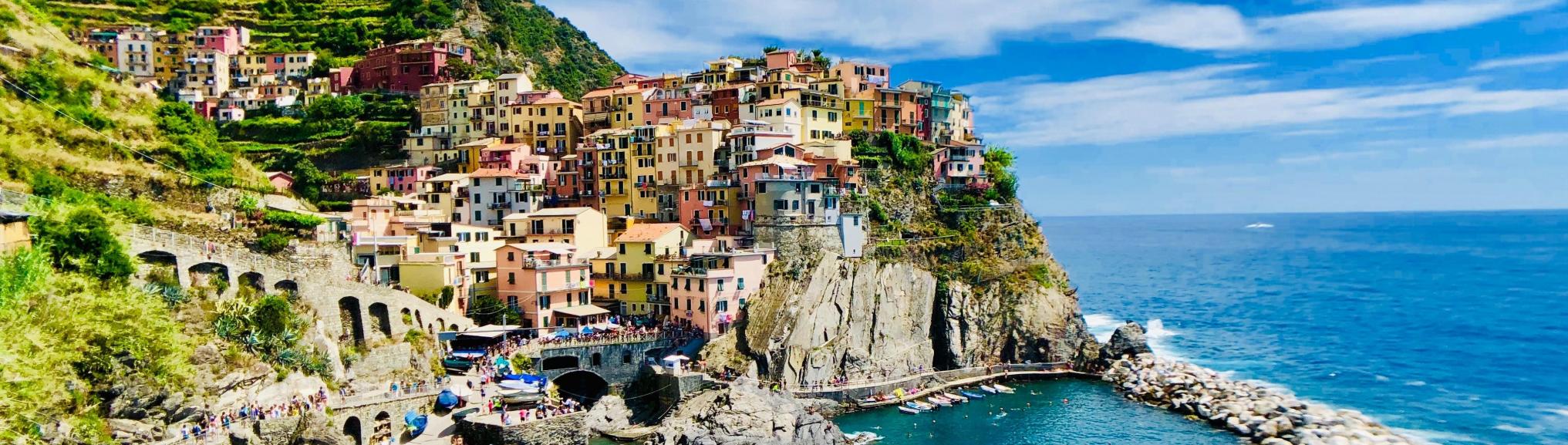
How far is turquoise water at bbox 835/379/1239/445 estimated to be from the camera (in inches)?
2124

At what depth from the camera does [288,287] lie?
45.5 meters

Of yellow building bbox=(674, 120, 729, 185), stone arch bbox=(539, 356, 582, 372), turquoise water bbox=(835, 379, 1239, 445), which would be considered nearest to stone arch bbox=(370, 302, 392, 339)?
stone arch bbox=(539, 356, 582, 372)

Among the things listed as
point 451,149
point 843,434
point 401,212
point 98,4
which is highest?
point 98,4

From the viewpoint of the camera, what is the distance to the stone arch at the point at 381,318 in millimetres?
48906

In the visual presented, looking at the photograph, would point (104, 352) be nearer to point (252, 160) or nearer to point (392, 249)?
point (392, 249)

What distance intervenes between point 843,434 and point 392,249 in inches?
1046

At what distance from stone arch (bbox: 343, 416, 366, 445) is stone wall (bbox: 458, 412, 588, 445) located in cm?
406

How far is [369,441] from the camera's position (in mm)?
42656

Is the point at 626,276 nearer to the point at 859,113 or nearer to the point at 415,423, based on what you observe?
the point at 415,423

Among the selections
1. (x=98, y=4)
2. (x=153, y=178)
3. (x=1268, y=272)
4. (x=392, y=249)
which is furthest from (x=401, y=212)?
(x=1268, y=272)

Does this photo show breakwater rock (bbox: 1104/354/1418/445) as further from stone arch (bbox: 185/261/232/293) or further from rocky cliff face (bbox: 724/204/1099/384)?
stone arch (bbox: 185/261/232/293)

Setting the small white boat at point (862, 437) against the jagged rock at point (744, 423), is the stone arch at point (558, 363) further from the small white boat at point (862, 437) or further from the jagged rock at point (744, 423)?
the small white boat at point (862, 437)

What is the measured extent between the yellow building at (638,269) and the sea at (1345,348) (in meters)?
13.8

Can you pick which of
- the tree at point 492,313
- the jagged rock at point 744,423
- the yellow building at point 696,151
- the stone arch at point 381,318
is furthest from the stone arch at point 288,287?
the yellow building at point 696,151
